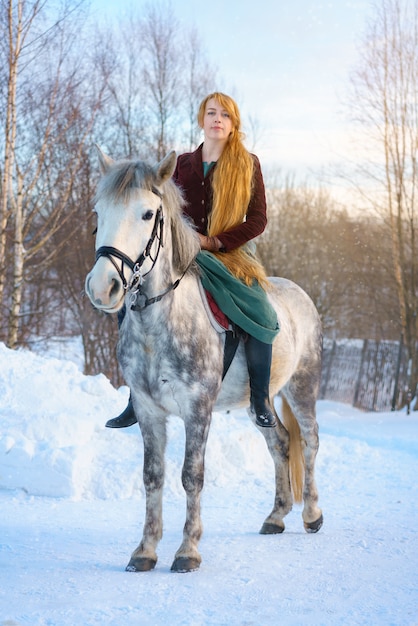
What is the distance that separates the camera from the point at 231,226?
4426 millimetres

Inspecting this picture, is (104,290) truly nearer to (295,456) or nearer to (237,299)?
(237,299)

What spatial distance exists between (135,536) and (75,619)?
5.73ft

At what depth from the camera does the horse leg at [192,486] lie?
381 centimetres

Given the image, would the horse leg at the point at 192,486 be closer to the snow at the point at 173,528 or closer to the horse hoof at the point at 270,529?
the snow at the point at 173,528

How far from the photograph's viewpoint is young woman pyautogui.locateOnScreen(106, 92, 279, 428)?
430 centimetres

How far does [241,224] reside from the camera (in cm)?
443

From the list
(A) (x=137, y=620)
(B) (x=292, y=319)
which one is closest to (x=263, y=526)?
(B) (x=292, y=319)

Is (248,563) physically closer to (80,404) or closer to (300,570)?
(300,570)

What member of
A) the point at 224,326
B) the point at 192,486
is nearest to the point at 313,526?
the point at 192,486

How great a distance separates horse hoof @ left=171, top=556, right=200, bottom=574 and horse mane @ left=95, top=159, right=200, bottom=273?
1.72 metres

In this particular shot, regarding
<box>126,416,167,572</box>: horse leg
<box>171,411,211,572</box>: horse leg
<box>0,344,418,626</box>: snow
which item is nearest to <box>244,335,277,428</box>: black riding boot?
<box>171,411,211,572</box>: horse leg

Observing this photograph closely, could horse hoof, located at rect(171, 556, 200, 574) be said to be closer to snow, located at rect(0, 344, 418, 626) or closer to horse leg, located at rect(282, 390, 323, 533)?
snow, located at rect(0, 344, 418, 626)

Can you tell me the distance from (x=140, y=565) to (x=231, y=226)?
226cm

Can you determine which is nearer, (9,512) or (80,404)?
(9,512)
